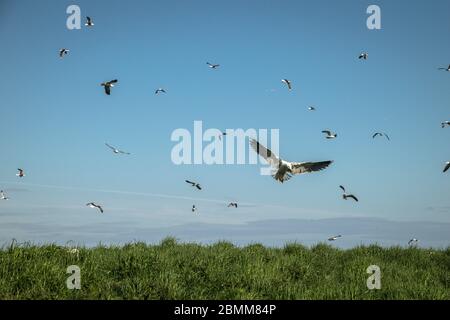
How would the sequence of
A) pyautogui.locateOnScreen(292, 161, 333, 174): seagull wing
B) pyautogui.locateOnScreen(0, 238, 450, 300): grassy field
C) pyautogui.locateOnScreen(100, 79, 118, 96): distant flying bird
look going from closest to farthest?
pyautogui.locateOnScreen(0, 238, 450, 300): grassy field < pyautogui.locateOnScreen(292, 161, 333, 174): seagull wing < pyautogui.locateOnScreen(100, 79, 118, 96): distant flying bird

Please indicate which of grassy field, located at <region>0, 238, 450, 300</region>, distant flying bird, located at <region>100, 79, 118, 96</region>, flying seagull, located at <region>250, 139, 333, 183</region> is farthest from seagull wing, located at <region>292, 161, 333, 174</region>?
distant flying bird, located at <region>100, 79, 118, 96</region>

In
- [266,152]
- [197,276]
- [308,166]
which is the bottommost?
[197,276]

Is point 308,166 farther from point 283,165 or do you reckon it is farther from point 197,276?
point 197,276

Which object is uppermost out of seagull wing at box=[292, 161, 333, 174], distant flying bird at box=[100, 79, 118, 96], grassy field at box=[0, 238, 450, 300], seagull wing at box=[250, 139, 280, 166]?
distant flying bird at box=[100, 79, 118, 96]

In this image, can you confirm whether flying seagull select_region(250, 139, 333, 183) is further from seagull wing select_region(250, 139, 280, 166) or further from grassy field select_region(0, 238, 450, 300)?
grassy field select_region(0, 238, 450, 300)

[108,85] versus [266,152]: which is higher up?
[108,85]

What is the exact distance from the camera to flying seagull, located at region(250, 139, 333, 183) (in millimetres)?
16344

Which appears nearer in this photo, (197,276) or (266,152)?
(197,276)

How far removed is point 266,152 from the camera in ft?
54.2

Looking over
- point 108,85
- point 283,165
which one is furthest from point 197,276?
point 108,85

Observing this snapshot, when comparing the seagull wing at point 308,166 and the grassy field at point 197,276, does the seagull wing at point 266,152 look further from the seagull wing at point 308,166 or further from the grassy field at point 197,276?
the grassy field at point 197,276

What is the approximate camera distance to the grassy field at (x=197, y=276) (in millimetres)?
10547

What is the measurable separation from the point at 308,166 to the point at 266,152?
1501 mm
